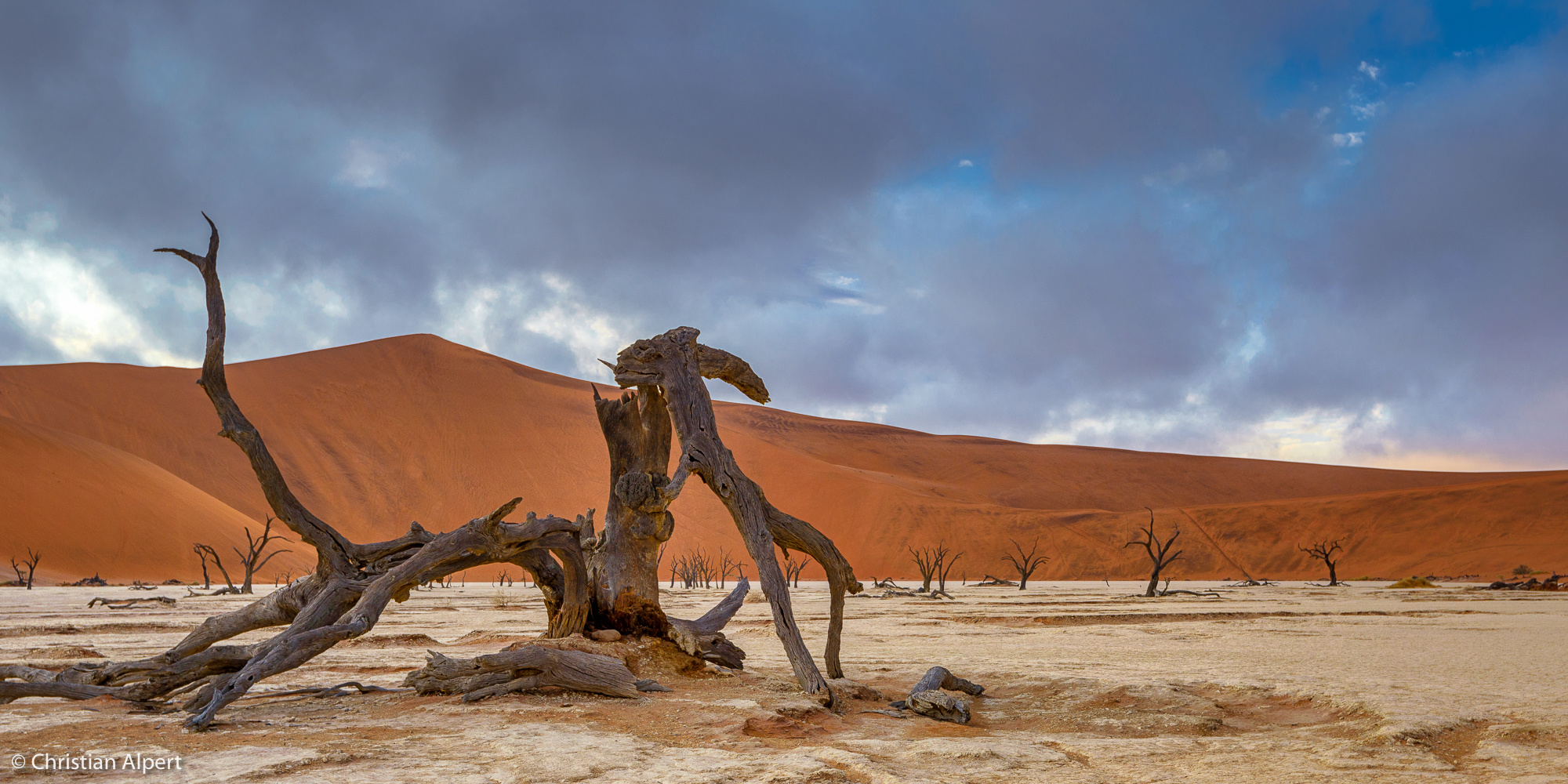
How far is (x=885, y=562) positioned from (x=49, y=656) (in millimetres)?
61232

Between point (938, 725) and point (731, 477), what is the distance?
256cm

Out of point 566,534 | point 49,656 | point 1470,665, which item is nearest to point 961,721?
point 566,534

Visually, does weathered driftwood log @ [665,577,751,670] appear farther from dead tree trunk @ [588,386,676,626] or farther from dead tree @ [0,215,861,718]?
dead tree trunk @ [588,386,676,626]

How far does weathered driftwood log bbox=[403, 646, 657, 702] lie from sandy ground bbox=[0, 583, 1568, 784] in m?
0.15

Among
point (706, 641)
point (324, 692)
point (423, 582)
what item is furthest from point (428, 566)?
point (706, 641)

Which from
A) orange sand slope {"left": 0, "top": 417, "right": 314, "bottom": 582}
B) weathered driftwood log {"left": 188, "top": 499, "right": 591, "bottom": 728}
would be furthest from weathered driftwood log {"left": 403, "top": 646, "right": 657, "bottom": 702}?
orange sand slope {"left": 0, "top": 417, "right": 314, "bottom": 582}

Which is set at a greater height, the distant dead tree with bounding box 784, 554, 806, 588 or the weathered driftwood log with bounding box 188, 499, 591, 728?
the weathered driftwood log with bounding box 188, 499, 591, 728

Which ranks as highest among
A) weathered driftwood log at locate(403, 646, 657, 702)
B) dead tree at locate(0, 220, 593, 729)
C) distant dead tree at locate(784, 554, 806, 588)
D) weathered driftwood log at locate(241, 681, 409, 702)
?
dead tree at locate(0, 220, 593, 729)

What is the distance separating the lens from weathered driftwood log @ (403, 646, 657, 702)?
668cm

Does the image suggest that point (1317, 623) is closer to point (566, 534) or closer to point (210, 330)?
point (566, 534)

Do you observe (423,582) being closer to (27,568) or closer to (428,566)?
(428,566)

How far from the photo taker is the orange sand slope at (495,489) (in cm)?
4997

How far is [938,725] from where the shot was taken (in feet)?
20.3

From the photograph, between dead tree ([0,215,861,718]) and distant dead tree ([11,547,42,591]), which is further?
distant dead tree ([11,547,42,591])
